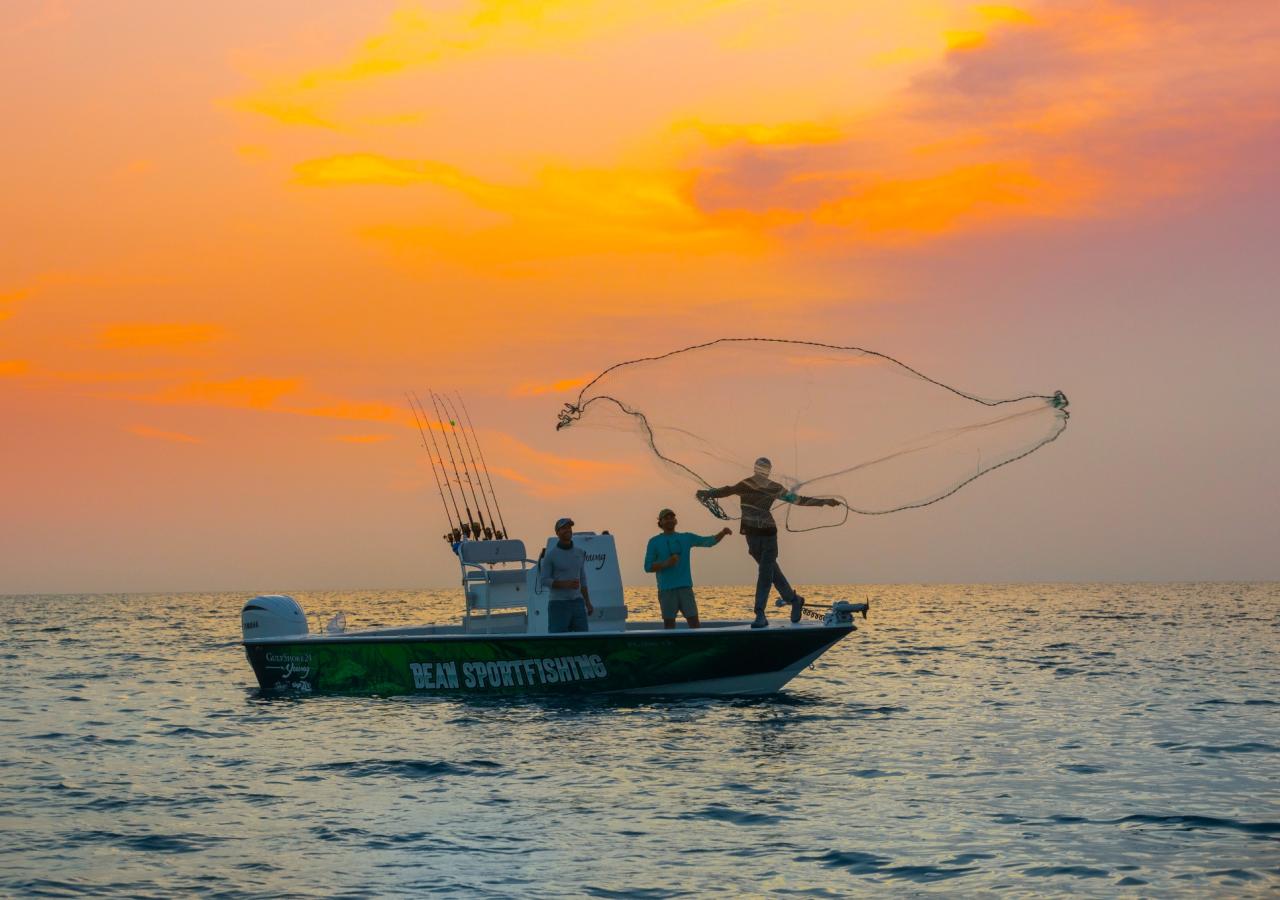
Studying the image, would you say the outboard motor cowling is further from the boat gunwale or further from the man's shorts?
the man's shorts

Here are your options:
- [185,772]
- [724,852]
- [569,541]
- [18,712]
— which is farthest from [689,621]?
[18,712]

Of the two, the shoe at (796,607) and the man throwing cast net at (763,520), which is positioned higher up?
the man throwing cast net at (763,520)

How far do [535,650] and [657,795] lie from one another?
7240 mm

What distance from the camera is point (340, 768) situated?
15.6 meters

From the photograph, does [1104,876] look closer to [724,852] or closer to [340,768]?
[724,852]

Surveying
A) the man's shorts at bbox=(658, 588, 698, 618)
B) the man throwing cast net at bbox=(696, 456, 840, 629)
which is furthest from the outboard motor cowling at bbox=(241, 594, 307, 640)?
the man throwing cast net at bbox=(696, 456, 840, 629)

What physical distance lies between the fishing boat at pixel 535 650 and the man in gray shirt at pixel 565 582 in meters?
0.26

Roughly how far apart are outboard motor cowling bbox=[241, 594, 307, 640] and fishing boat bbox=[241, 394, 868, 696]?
2 centimetres

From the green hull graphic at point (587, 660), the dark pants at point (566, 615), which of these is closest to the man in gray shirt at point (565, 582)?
the dark pants at point (566, 615)

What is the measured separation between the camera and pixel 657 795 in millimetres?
13172

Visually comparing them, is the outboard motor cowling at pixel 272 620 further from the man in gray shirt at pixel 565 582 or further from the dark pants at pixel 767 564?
the dark pants at pixel 767 564

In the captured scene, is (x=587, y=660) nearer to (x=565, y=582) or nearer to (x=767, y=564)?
(x=565, y=582)

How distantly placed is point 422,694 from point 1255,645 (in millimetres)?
31981

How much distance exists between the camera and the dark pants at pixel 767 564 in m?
19.1
